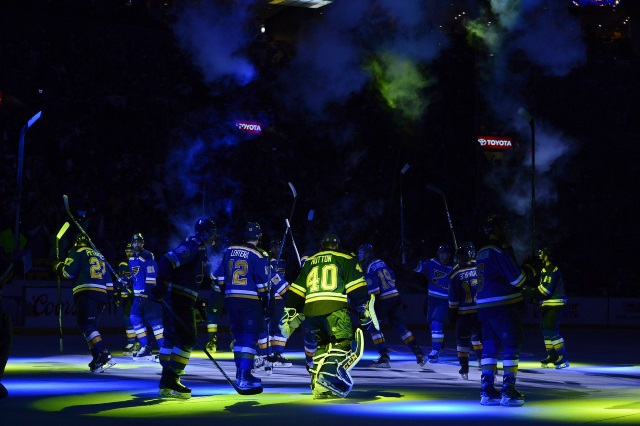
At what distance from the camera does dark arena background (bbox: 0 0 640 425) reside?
26.4 m

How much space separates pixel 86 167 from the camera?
27625 millimetres

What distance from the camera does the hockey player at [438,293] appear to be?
755 inches

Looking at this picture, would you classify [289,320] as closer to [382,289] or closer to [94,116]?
[382,289]

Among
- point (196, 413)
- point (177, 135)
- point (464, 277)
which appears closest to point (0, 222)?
point (177, 135)

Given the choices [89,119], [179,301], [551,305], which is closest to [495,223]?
[179,301]

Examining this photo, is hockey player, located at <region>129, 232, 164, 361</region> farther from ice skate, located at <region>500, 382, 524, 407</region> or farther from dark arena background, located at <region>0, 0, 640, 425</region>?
ice skate, located at <region>500, 382, 524, 407</region>

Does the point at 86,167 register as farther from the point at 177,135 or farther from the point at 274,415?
the point at 274,415

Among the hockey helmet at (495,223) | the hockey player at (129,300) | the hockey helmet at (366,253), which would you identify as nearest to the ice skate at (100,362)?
the hockey player at (129,300)

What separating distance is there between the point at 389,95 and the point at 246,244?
2253 centimetres

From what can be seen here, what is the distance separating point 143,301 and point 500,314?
8.90 meters

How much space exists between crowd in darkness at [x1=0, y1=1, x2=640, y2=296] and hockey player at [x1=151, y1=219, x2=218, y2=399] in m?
12.5

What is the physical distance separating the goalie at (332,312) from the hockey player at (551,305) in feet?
20.8

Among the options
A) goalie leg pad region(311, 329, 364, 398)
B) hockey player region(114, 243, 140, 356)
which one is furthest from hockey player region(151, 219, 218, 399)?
hockey player region(114, 243, 140, 356)

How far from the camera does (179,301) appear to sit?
12633 millimetres
